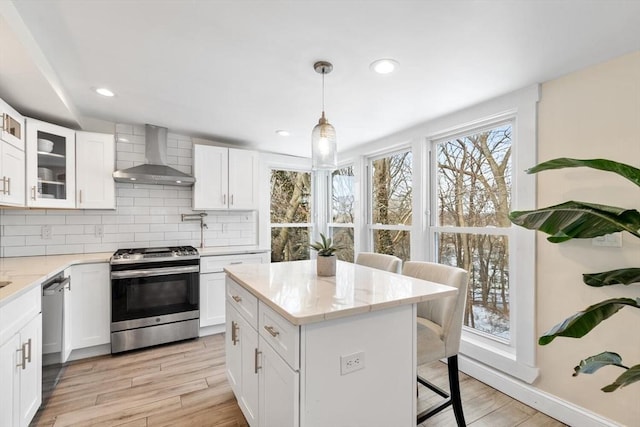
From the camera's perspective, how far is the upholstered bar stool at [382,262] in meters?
2.40

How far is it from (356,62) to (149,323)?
301cm

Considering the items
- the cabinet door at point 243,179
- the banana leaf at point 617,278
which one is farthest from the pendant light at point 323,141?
the cabinet door at point 243,179

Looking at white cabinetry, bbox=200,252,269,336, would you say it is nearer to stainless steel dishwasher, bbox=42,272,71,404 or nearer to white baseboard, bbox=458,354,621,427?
stainless steel dishwasher, bbox=42,272,71,404

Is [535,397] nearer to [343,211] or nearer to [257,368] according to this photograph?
[257,368]

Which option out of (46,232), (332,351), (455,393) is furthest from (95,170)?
(455,393)

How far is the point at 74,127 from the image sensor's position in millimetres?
3053

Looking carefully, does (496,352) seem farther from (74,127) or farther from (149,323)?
(74,127)

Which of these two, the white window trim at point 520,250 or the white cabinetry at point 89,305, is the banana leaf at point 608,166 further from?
the white cabinetry at point 89,305

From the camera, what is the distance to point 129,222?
11.3 feet

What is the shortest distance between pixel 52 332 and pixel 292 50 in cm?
264

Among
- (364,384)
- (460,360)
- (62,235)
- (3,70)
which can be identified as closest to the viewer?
(364,384)

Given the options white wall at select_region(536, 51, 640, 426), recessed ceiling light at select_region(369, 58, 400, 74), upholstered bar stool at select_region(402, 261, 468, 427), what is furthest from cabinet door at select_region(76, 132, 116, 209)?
white wall at select_region(536, 51, 640, 426)

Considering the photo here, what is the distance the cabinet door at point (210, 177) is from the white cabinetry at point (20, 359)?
182cm

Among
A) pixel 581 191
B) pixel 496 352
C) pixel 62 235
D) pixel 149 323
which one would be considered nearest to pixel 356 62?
pixel 581 191
